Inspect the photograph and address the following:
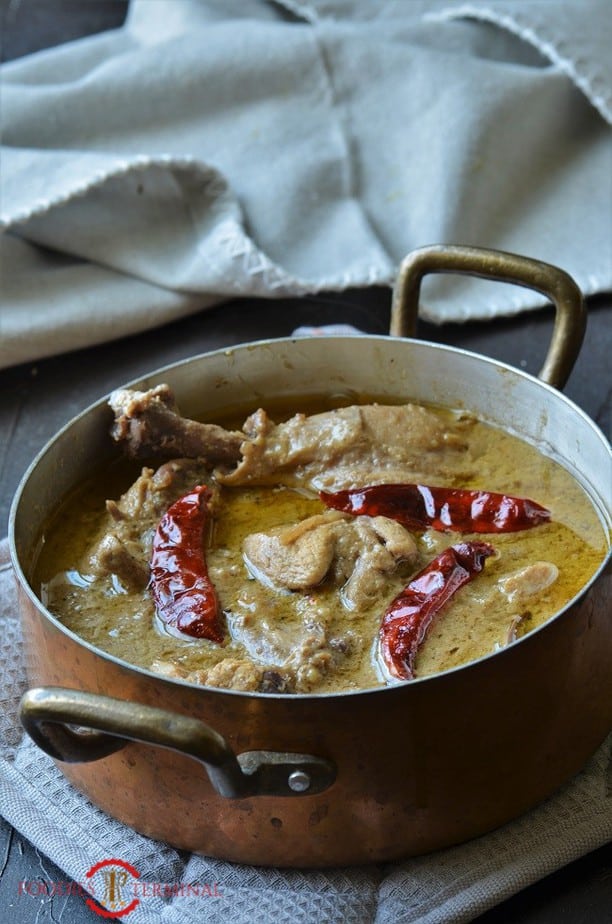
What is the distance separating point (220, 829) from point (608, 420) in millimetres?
1461

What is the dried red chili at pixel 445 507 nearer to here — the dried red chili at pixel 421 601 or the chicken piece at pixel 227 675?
the dried red chili at pixel 421 601

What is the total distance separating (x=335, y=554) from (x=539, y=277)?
2.13 ft

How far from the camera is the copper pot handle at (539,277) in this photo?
2.13 meters

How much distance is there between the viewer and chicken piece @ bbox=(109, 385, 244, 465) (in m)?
2.09

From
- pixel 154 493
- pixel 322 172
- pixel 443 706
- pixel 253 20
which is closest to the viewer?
pixel 443 706

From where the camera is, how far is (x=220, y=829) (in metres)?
→ 1.60

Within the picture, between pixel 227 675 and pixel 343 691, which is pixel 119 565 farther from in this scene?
pixel 343 691

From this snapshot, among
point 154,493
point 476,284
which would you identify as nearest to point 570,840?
point 154,493

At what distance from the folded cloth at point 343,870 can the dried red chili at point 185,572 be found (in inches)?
12.2

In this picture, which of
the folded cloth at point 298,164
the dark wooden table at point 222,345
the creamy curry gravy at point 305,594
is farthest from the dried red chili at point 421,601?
the folded cloth at point 298,164

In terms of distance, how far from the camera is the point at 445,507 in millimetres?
→ 2010

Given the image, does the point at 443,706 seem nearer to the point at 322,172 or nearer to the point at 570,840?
the point at 570,840

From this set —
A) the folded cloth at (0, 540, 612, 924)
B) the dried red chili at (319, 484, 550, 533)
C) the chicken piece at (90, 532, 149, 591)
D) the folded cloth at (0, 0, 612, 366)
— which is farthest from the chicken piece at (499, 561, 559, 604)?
the folded cloth at (0, 0, 612, 366)

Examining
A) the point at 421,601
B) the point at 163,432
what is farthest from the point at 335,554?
the point at 163,432
